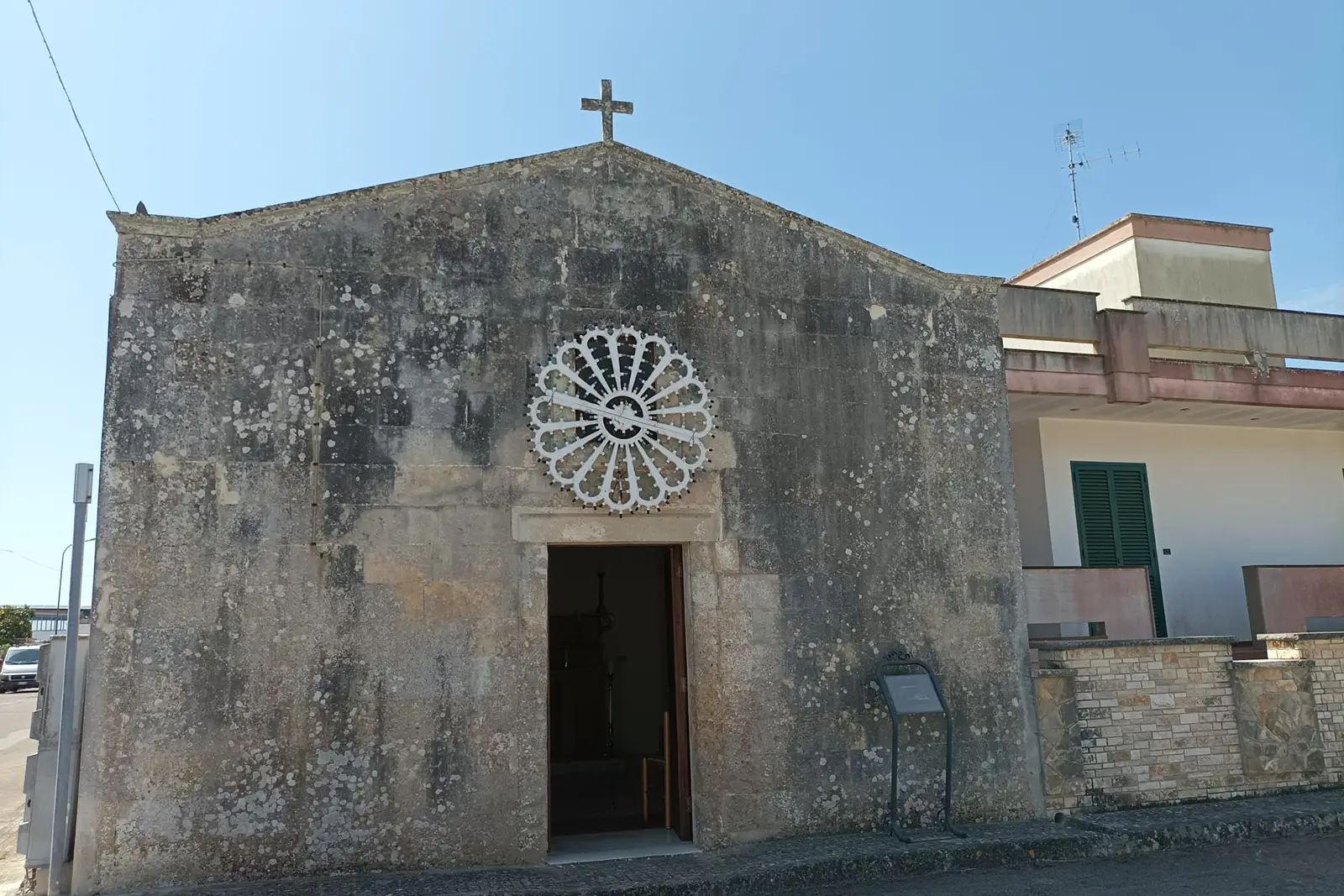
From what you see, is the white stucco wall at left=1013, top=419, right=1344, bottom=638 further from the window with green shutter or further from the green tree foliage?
the green tree foliage

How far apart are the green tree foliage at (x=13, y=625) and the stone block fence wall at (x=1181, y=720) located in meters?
46.8

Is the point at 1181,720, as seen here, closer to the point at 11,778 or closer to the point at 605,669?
the point at 605,669

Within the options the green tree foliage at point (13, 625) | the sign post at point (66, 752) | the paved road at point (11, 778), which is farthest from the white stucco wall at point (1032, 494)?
the green tree foliage at point (13, 625)

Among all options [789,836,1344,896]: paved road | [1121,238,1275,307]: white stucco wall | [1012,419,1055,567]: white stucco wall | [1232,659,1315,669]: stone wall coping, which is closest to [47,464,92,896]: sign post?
[789,836,1344,896]: paved road

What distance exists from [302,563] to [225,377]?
4.65ft

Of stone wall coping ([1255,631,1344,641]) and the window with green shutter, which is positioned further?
the window with green shutter

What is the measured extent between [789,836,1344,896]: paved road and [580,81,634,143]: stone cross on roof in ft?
19.5

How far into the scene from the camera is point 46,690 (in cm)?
660

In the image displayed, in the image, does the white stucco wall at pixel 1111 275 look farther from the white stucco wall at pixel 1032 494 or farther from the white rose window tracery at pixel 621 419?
the white rose window tracery at pixel 621 419

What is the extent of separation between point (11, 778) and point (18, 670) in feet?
73.1

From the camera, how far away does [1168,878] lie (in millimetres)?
6859

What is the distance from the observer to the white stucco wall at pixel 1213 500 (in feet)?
38.9

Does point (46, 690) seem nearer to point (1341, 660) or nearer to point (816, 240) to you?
point (816, 240)

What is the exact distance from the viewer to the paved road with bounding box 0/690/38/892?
7.22 meters
